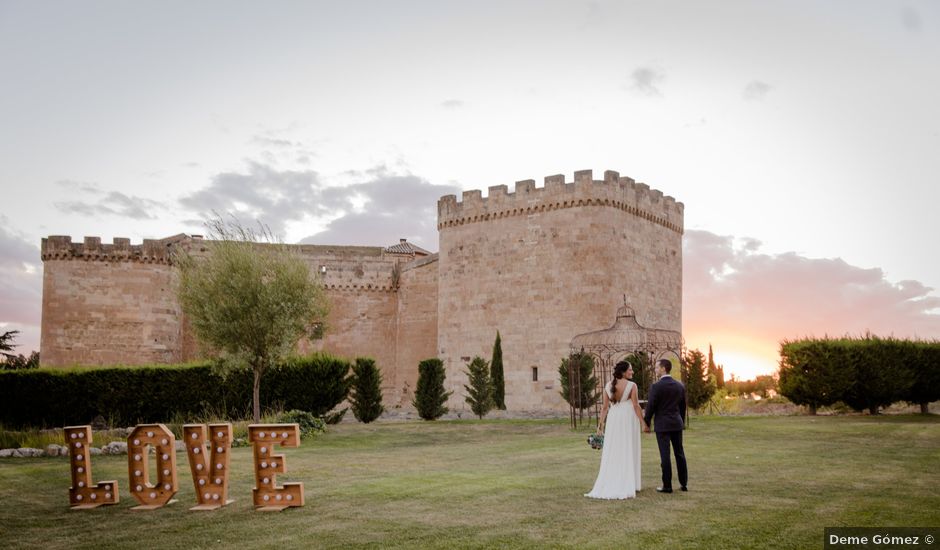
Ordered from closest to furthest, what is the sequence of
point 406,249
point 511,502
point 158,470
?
point 511,502 < point 158,470 < point 406,249

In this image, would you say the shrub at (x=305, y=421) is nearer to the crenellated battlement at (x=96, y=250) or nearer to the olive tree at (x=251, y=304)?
the olive tree at (x=251, y=304)

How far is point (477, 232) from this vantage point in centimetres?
3491

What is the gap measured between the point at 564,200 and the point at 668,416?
2177 cm

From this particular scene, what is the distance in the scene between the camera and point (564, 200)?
106ft

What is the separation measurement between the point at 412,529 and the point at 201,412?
1859 cm

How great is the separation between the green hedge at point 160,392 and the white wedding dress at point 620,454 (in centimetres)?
1565

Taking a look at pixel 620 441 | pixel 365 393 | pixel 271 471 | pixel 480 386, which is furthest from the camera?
pixel 480 386

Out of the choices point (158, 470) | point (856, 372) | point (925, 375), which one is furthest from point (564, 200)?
point (158, 470)

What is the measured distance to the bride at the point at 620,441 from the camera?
10.7 m

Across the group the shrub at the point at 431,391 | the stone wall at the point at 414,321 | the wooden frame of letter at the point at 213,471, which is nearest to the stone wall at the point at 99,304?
the stone wall at the point at 414,321

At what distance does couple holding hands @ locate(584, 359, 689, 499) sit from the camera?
→ 1075 centimetres

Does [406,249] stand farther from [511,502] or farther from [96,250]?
[511,502]

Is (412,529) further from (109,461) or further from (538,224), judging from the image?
(538,224)

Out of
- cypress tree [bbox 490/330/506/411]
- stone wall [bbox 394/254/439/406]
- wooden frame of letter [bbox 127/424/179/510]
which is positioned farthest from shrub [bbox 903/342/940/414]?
wooden frame of letter [bbox 127/424/179/510]
